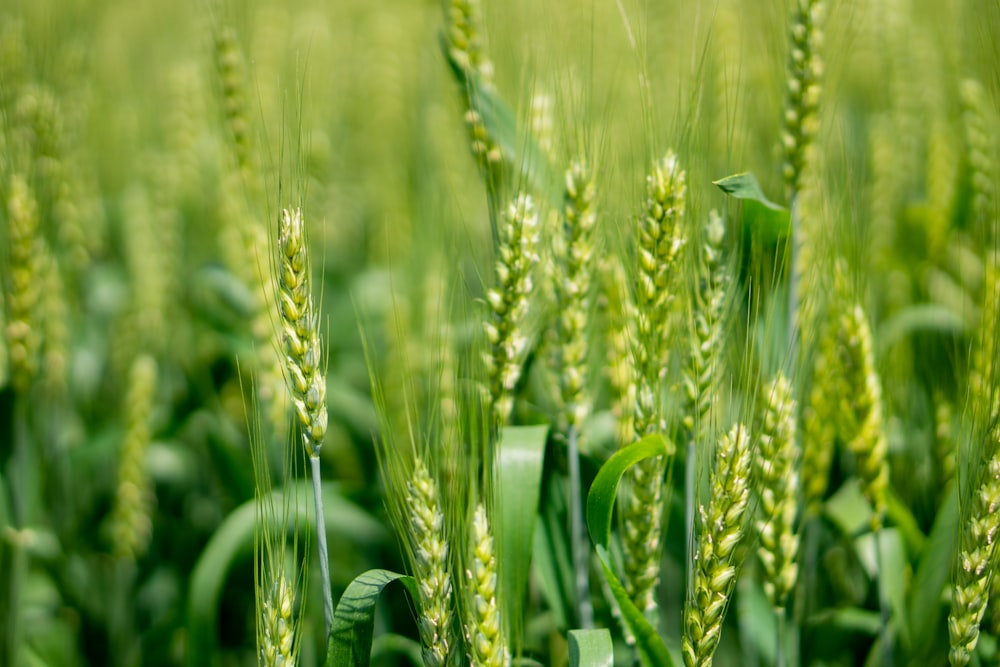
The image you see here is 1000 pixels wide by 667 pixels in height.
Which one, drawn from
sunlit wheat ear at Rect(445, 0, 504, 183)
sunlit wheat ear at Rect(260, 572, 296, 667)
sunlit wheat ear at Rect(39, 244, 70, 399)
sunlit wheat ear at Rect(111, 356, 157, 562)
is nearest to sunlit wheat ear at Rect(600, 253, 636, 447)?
sunlit wheat ear at Rect(445, 0, 504, 183)

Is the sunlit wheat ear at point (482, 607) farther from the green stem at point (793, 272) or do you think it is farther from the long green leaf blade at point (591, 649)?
the green stem at point (793, 272)

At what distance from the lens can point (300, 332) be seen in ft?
3.85

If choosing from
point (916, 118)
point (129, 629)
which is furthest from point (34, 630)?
point (916, 118)

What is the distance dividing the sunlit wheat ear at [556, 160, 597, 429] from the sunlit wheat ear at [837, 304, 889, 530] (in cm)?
49

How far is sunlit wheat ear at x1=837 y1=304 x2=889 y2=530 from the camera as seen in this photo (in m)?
1.49

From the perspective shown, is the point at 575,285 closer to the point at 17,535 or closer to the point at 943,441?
the point at 943,441

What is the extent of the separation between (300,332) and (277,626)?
40 cm

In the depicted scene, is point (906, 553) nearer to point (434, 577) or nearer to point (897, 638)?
point (897, 638)

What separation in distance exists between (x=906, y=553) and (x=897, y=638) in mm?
204

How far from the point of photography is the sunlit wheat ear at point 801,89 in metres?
1.58

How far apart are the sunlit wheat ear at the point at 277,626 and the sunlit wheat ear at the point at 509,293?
0.38 metres

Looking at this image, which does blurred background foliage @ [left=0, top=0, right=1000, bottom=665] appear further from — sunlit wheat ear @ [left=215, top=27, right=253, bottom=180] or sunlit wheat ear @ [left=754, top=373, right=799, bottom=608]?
sunlit wheat ear @ [left=754, top=373, right=799, bottom=608]

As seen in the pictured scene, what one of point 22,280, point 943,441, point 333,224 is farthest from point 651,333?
point 333,224

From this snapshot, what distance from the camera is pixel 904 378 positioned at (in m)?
2.05
